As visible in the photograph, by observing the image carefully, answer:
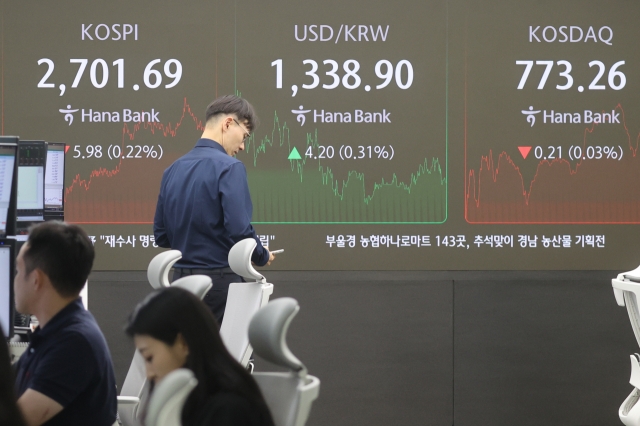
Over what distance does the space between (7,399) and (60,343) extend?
812 mm

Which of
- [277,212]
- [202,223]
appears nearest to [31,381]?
[202,223]

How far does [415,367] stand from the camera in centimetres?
455

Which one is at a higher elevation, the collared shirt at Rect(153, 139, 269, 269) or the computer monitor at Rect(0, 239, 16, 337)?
the collared shirt at Rect(153, 139, 269, 269)

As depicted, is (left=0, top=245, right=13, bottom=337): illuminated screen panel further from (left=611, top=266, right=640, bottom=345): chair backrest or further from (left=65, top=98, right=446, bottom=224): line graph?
(left=611, top=266, right=640, bottom=345): chair backrest

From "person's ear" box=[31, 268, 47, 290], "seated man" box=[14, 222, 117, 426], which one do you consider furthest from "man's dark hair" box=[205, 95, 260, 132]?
"person's ear" box=[31, 268, 47, 290]

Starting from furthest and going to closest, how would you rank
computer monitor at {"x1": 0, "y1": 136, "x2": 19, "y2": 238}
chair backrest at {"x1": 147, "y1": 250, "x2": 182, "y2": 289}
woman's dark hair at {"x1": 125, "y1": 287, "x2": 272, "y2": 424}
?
1. chair backrest at {"x1": 147, "y1": 250, "x2": 182, "y2": 289}
2. computer monitor at {"x1": 0, "y1": 136, "x2": 19, "y2": 238}
3. woman's dark hair at {"x1": 125, "y1": 287, "x2": 272, "y2": 424}

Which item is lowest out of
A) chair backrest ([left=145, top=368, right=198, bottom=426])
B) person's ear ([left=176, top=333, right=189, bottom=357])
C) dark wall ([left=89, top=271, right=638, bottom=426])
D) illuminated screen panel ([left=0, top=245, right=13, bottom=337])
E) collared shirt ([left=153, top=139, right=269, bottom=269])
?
dark wall ([left=89, top=271, right=638, bottom=426])

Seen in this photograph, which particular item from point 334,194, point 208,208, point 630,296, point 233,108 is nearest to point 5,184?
point 208,208

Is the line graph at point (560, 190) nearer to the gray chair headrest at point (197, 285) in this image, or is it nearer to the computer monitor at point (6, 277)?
the gray chair headrest at point (197, 285)

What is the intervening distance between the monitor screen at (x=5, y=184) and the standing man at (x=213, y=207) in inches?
44.0

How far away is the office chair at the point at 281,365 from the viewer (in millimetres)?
1870

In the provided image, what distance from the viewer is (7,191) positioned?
8.52 feet

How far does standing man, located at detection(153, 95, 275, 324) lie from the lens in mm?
3572

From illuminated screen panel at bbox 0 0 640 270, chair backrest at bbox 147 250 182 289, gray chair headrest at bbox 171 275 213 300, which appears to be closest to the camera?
gray chair headrest at bbox 171 275 213 300
